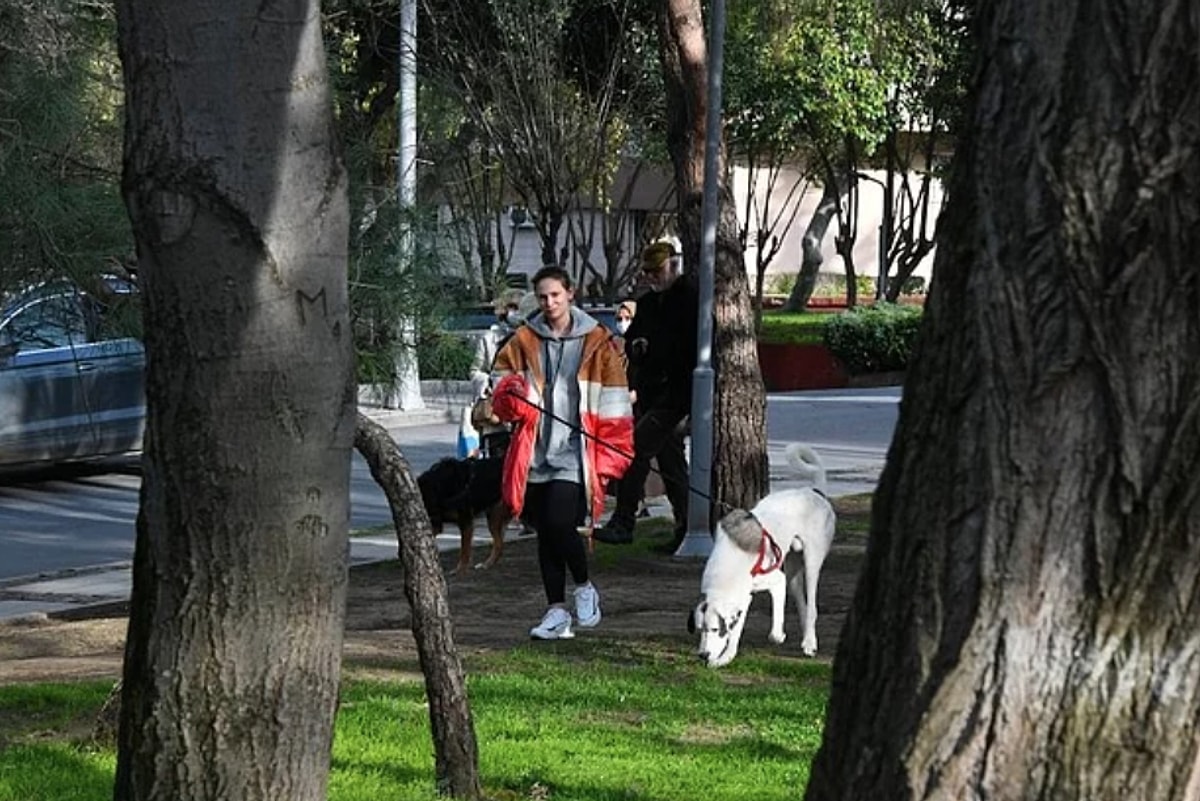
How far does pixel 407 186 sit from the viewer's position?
12047 mm

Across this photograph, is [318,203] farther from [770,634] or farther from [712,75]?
[712,75]

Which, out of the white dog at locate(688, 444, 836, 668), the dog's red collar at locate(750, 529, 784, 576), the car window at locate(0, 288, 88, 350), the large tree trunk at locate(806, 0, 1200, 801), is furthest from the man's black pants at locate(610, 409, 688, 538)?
the large tree trunk at locate(806, 0, 1200, 801)

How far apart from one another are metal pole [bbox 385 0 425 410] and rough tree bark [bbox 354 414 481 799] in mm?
3278

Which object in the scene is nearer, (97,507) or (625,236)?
(97,507)

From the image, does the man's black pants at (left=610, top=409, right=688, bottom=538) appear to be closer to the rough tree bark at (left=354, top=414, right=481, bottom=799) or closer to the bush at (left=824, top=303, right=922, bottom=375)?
the rough tree bark at (left=354, top=414, right=481, bottom=799)

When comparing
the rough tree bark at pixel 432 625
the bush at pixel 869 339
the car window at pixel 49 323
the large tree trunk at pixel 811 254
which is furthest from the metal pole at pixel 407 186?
the large tree trunk at pixel 811 254

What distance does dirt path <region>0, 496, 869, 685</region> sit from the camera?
9734 mm

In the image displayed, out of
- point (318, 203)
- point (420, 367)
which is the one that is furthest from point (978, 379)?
point (420, 367)

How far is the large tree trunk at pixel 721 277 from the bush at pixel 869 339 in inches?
770

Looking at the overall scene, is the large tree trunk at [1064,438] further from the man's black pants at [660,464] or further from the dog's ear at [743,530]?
the man's black pants at [660,464]

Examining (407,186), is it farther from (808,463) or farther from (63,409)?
(63,409)

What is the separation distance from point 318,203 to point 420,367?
723 cm

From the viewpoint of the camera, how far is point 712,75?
42.9 ft

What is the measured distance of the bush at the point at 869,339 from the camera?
3347cm
